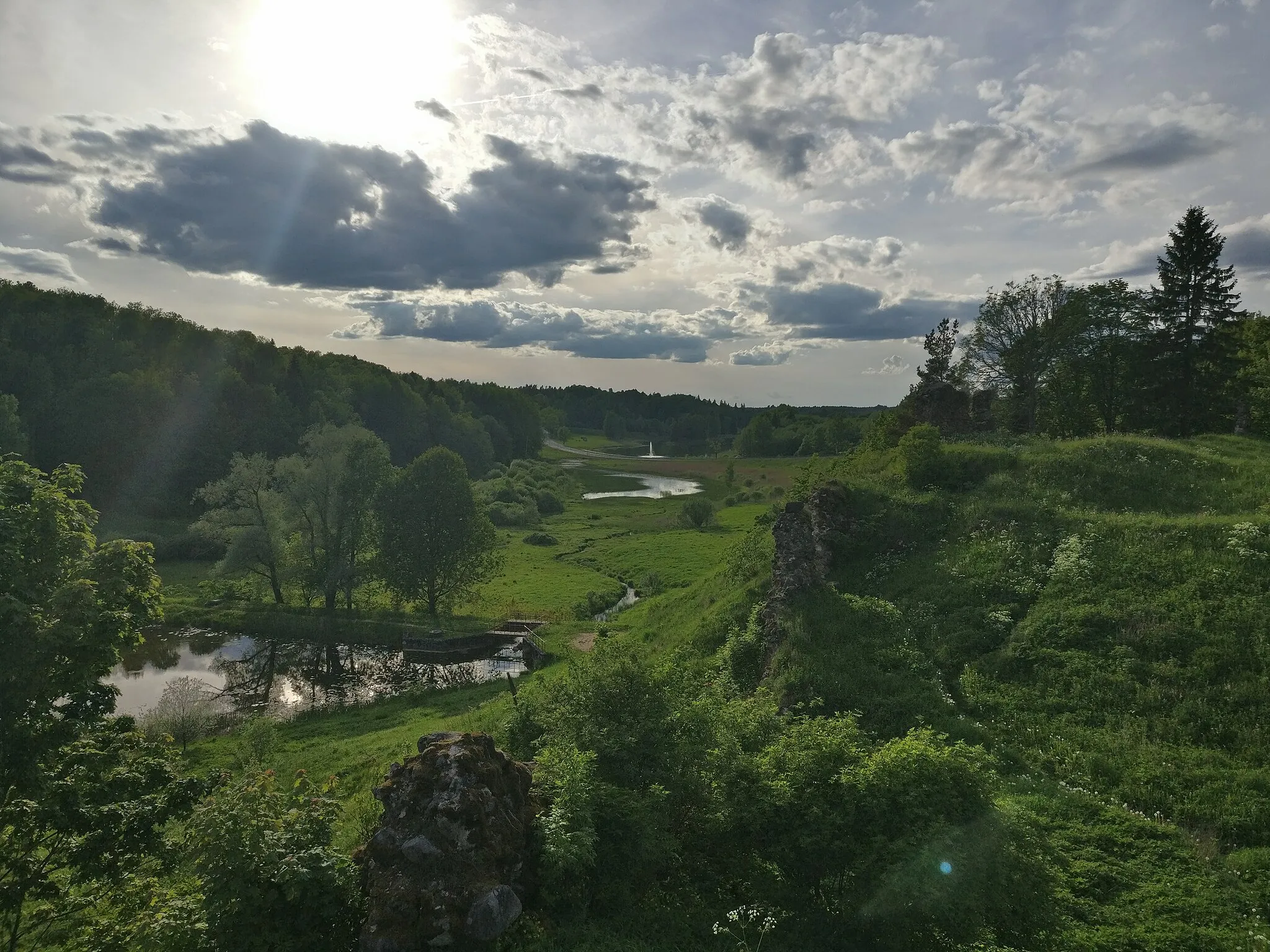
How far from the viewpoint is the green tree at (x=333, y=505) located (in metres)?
Answer: 46.7

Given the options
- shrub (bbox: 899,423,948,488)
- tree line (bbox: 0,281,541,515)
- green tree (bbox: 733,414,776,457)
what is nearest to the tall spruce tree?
shrub (bbox: 899,423,948,488)

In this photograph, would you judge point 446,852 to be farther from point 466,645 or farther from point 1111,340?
point 1111,340

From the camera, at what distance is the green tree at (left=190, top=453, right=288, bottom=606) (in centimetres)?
4647

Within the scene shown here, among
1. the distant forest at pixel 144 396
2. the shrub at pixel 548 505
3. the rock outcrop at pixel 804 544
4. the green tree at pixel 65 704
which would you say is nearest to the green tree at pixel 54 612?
the green tree at pixel 65 704

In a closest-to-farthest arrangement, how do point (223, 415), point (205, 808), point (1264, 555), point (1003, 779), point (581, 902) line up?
point (205, 808) < point (581, 902) < point (1003, 779) < point (1264, 555) < point (223, 415)

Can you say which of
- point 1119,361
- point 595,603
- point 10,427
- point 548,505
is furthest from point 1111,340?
point 10,427

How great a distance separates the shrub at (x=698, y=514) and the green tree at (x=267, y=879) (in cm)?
6884

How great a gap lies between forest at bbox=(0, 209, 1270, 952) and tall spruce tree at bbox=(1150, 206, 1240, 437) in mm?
204

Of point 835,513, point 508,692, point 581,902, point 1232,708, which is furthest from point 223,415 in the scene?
point 1232,708

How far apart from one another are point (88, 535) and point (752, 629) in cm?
1820

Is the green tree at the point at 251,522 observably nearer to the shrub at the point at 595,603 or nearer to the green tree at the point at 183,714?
the green tree at the point at 183,714

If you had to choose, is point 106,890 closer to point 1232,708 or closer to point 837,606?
point 837,606

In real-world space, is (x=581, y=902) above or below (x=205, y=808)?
below

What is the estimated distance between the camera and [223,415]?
274 ft
